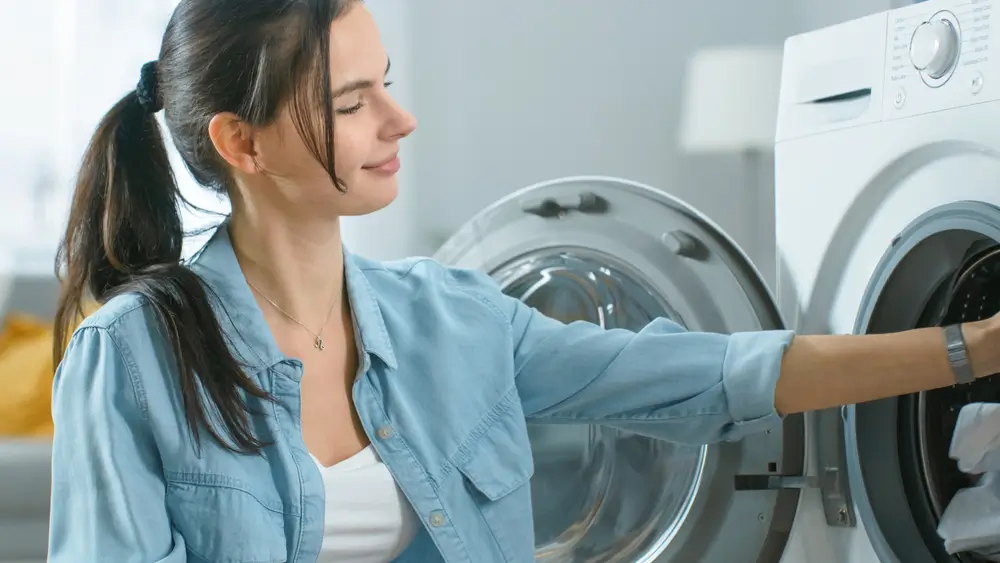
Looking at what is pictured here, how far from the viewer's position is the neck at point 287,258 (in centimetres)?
100

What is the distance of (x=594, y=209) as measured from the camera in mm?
1265

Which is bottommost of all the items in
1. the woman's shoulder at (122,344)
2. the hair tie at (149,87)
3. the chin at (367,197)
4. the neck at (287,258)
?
the woman's shoulder at (122,344)

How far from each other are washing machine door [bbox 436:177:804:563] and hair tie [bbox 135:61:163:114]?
0.43 metres

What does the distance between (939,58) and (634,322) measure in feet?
1.59

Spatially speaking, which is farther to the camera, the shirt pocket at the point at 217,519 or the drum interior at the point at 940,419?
the drum interior at the point at 940,419

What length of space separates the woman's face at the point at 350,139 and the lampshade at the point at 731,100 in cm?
127

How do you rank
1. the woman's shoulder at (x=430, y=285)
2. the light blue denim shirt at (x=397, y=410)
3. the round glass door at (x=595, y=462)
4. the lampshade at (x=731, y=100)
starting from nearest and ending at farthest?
the light blue denim shirt at (x=397, y=410) → the woman's shoulder at (x=430, y=285) → the round glass door at (x=595, y=462) → the lampshade at (x=731, y=100)

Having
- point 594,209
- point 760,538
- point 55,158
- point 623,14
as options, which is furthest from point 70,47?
point 760,538

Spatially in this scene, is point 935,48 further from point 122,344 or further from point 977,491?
point 122,344

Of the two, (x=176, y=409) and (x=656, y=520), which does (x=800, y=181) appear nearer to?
(x=656, y=520)

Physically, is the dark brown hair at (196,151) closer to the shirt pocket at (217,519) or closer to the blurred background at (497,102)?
the shirt pocket at (217,519)

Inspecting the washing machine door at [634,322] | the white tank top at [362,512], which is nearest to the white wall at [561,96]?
the washing machine door at [634,322]

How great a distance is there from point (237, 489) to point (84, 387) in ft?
0.52

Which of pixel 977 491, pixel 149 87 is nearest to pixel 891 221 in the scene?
pixel 977 491
